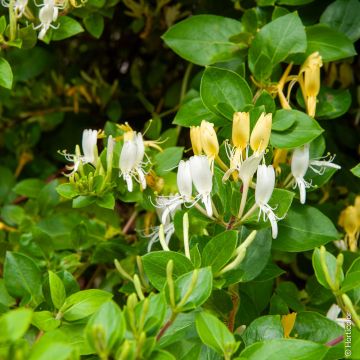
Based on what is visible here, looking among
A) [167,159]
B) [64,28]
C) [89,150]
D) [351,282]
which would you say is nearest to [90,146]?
[89,150]

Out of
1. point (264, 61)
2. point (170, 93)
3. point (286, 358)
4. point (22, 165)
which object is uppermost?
point (264, 61)

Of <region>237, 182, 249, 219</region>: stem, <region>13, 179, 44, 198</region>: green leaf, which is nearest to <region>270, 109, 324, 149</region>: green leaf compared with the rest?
<region>237, 182, 249, 219</region>: stem

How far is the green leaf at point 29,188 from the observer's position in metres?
1.04

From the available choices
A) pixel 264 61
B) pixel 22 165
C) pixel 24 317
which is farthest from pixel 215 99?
pixel 22 165

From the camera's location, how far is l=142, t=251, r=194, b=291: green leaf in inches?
23.4

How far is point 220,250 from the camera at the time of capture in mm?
597

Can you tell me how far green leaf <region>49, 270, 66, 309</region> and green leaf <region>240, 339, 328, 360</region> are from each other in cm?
19

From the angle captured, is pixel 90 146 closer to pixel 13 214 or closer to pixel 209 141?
pixel 209 141

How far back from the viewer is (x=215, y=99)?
744 mm

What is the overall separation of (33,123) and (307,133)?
0.70 m

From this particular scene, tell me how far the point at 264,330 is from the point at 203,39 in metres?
0.42

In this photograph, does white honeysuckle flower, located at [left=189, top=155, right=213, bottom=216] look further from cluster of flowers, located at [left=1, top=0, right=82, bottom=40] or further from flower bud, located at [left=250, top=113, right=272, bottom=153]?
cluster of flowers, located at [left=1, top=0, right=82, bottom=40]

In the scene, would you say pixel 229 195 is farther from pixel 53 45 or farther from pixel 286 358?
pixel 53 45

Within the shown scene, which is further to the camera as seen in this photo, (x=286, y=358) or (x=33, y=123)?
(x=33, y=123)
